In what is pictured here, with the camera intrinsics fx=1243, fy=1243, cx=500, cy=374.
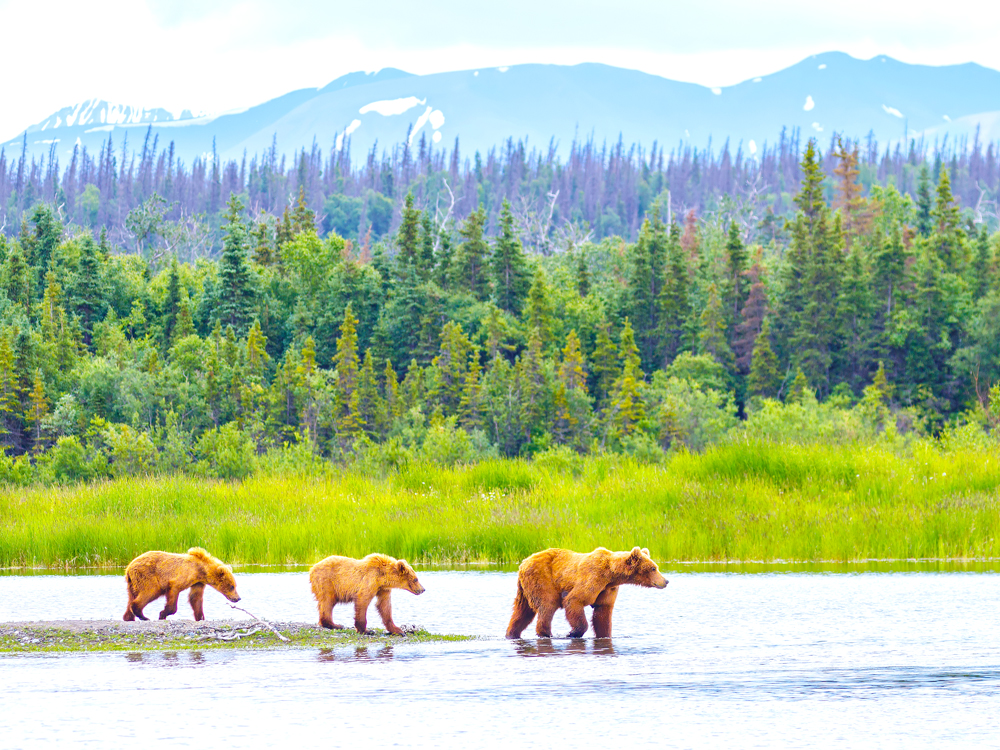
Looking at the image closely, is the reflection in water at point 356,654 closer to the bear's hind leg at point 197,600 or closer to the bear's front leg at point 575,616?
the bear's front leg at point 575,616

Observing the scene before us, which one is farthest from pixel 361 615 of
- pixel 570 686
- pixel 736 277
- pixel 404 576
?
pixel 736 277

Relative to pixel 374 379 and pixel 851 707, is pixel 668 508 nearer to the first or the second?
pixel 851 707

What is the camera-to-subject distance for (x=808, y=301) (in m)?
74.9

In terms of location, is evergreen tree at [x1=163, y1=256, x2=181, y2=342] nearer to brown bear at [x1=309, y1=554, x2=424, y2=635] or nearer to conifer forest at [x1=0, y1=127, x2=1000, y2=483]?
conifer forest at [x1=0, y1=127, x2=1000, y2=483]

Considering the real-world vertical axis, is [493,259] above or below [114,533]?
above

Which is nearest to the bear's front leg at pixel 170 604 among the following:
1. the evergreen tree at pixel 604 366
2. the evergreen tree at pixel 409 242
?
→ the evergreen tree at pixel 604 366

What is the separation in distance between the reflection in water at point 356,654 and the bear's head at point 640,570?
82.1 inches

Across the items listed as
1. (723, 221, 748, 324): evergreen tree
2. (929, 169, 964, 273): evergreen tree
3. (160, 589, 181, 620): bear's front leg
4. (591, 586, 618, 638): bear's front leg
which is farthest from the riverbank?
(929, 169, 964, 273): evergreen tree

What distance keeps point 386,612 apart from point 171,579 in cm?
239

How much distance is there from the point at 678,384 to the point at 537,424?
7875 mm

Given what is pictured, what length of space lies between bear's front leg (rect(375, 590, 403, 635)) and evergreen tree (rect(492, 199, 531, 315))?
66466 mm

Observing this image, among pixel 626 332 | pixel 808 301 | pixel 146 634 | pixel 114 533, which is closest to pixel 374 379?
pixel 626 332

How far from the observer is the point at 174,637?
10.8 meters

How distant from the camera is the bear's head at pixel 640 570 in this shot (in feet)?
34.0
